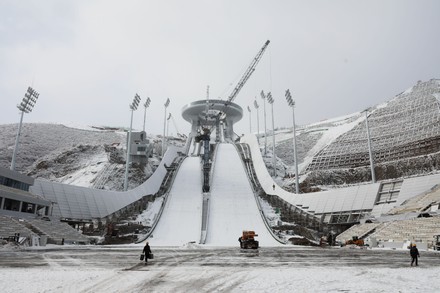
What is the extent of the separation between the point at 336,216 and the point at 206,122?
6829 cm

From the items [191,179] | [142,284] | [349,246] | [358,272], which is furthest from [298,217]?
[142,284]

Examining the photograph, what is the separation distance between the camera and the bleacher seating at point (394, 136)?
50.7 meters

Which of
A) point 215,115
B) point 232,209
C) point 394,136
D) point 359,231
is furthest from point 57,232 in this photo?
point 215,115

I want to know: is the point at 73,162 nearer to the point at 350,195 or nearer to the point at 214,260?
the point at 350,195

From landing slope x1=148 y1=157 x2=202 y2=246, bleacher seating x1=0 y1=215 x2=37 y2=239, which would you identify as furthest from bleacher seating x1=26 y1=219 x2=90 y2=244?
landing slope x1=148 y1=157 x2=202 y2=246

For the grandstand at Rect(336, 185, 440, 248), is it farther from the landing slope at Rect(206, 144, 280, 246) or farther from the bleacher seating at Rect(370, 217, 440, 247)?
the landing slope at Rect(206, 144, 280, 246)

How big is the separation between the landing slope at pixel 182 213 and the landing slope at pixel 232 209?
1.81 m

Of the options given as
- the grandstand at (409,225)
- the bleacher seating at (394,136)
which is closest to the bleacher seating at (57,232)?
the grandstand at (409,225)

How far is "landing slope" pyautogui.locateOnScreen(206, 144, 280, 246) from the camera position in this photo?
3238cm

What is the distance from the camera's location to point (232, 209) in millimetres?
40219

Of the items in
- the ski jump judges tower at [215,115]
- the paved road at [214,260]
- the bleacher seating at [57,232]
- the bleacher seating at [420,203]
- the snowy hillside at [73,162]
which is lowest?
the paved road at [214,260]

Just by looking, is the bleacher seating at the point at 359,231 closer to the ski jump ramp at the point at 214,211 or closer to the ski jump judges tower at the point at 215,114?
the ski jump ramp at the point at 214,211

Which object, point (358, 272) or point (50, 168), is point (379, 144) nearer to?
point (358, 272)

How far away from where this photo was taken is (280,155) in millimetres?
79062
